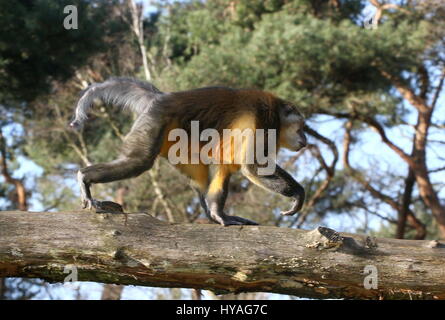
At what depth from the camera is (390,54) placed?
1603cm

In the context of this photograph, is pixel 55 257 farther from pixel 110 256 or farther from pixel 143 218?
pixel 143 218

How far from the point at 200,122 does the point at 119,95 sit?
3.19 ft

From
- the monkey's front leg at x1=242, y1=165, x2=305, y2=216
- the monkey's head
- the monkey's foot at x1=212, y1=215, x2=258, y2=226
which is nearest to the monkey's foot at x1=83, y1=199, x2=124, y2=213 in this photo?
the monkey's foot at x1=212, y1=215, x2=258, y2=226

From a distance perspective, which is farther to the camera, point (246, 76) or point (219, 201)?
point (246, 76)

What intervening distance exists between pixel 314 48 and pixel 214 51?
9.23 feet

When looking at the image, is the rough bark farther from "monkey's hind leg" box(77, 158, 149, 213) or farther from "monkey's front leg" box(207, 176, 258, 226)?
"monkey's front leg" box(207, 176, 258, 226)

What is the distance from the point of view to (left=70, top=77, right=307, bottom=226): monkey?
630 cm

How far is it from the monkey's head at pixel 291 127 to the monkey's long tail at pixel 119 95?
146 centimetres

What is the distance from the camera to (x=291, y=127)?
283 inches

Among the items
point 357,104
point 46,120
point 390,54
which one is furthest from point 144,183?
point 390,54

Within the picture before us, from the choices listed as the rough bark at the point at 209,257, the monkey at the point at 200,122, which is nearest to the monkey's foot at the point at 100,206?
the rough bark at the point at 209,257

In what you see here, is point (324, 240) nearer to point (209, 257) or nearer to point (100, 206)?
point (209, 257)

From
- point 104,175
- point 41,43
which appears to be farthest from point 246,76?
point 104,175

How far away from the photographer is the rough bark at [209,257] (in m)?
5.59
